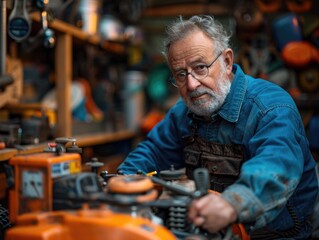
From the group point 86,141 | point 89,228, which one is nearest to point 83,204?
point 89,228

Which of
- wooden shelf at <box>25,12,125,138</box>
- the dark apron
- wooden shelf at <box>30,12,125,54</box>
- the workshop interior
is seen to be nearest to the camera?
the workshop interior

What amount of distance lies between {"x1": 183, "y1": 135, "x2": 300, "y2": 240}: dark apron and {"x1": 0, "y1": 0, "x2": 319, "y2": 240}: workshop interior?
0.19m

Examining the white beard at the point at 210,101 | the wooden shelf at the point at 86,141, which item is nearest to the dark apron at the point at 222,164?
the white beard at the point at 210,101

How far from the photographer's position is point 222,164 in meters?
1.62

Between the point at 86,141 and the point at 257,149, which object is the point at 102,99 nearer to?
the point at 86,141

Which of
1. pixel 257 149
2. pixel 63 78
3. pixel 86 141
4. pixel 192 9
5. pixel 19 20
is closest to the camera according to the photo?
pixel 257 149

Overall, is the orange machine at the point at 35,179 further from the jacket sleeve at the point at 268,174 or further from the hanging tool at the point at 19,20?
the hanging tool at the point at 19,20

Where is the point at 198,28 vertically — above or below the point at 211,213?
above

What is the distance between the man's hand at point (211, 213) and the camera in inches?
43.2

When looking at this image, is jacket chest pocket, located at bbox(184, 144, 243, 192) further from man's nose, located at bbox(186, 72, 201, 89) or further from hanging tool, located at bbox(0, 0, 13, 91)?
hanging tool, located at bbox(0, 0, 13, 91)

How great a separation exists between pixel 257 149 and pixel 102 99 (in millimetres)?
2458

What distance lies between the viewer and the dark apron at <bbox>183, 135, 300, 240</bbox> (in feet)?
5.14

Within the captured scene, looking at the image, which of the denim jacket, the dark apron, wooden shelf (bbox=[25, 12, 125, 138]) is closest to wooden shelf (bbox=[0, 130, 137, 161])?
wooden shelf (bbox=[25, 12, 125, 138])

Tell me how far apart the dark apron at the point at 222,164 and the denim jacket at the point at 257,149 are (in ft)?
0.08
